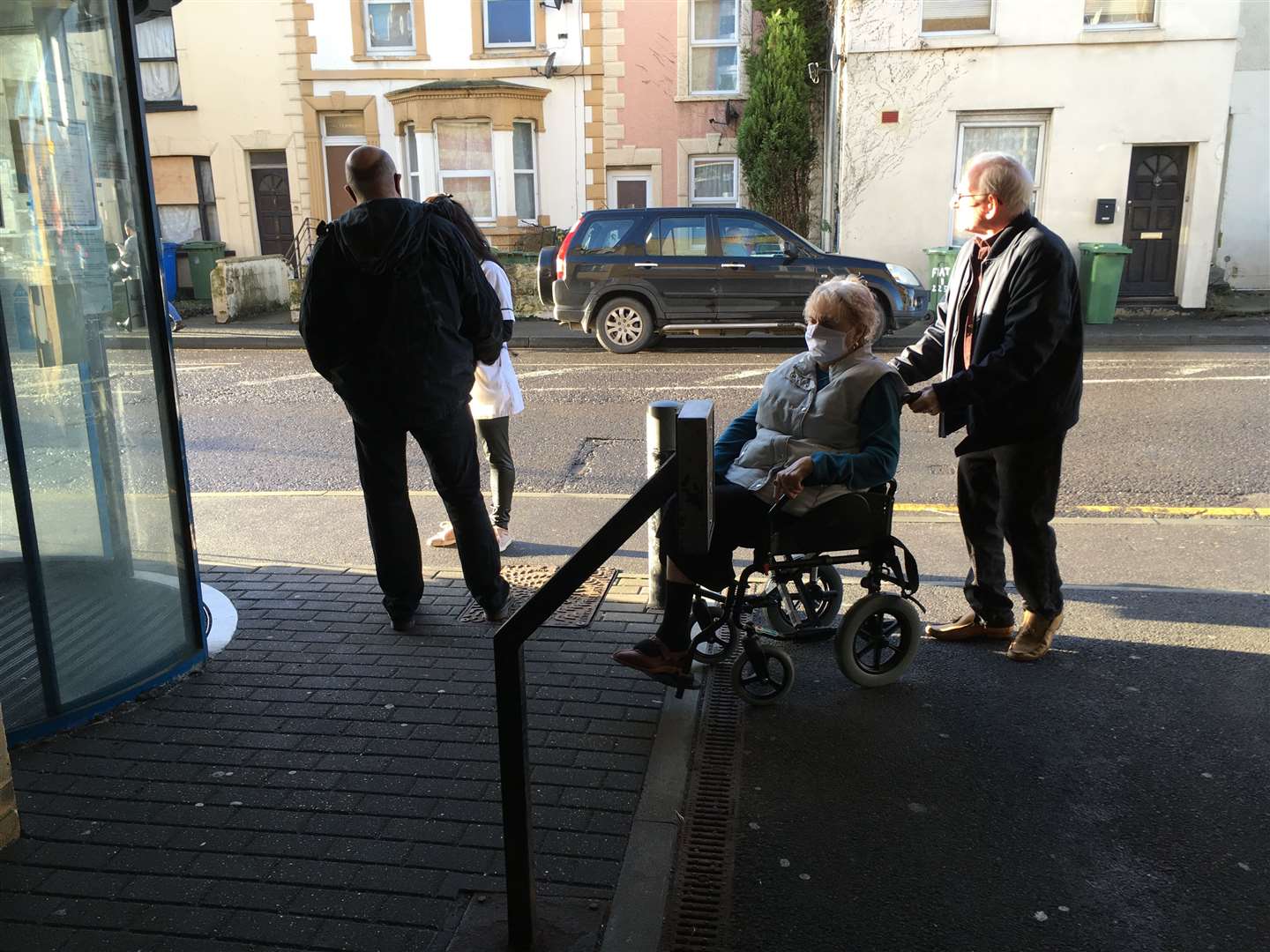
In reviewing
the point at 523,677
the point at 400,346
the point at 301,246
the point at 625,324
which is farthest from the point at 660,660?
the point at 301,246

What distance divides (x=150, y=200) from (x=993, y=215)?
3232mm

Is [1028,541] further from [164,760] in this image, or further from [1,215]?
[1,215]

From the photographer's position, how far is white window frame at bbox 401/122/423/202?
20859 millimetres

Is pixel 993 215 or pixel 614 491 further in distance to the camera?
pixel 614 491

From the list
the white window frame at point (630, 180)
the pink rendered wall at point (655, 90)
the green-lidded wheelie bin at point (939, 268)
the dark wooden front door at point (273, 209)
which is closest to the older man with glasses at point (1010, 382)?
the green-lidded wheelie bin at point (939, 268)

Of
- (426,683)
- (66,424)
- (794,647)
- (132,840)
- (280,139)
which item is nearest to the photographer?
(132,840)

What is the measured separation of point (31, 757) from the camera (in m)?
3.50

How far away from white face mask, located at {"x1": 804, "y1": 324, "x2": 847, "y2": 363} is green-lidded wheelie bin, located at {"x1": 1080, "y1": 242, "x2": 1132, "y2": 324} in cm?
1330

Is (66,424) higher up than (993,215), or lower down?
lower down

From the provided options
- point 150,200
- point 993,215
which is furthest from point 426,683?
point 993,215

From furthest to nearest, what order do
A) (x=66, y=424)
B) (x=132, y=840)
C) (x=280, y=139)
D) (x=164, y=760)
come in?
(x=280, y=139) < (x=66, y=424) < (x=164, y=760) < (x=132, y=840)

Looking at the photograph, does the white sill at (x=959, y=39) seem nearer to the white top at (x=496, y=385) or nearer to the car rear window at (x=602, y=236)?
the car rear window at (x=602, y=236)

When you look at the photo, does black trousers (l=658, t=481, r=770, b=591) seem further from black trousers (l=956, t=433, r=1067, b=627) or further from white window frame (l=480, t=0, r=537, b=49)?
white window frame (l=480, t=0, r=537, b=49)

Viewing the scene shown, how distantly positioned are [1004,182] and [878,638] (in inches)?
71.3
